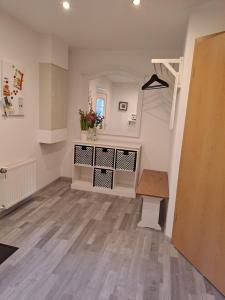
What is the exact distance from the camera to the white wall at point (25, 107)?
2.61m

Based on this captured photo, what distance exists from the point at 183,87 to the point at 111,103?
176 centimetres

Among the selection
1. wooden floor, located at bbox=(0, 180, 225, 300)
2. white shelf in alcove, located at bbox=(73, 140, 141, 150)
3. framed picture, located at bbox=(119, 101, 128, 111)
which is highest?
framed picture, located at bbox=(119, 101, 128, 111)

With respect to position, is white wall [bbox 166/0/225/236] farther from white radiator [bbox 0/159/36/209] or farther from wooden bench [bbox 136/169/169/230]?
white radiator [bbox 0/159/36/209]

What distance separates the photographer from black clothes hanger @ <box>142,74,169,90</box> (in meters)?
3.19

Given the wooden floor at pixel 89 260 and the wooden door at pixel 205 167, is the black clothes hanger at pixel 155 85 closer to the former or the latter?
the wooden door at pixel 205 167

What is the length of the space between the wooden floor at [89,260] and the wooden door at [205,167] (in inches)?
8.6

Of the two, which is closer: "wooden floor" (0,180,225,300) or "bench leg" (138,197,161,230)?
"wooden floor" (0,180,225,300)

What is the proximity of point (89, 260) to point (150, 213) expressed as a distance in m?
0.94

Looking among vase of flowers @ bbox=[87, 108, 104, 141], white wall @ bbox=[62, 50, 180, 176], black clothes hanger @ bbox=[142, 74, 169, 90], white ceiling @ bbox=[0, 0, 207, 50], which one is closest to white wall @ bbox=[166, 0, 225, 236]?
white ceiling @ bbox=[0, 0, 207, 50]

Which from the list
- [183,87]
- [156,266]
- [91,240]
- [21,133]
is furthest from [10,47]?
[156,266]

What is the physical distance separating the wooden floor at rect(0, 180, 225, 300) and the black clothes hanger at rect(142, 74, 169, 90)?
1.88 m

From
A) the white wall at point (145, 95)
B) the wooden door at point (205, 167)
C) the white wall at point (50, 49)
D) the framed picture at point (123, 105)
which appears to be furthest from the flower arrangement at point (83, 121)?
the wooden door at point (205, 167)

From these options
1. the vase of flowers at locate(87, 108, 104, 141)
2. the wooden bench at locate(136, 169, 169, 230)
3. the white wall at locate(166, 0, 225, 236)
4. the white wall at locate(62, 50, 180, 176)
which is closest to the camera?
the white wall at locate(166, 0, 225, 236)

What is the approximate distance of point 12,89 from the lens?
107 inches
